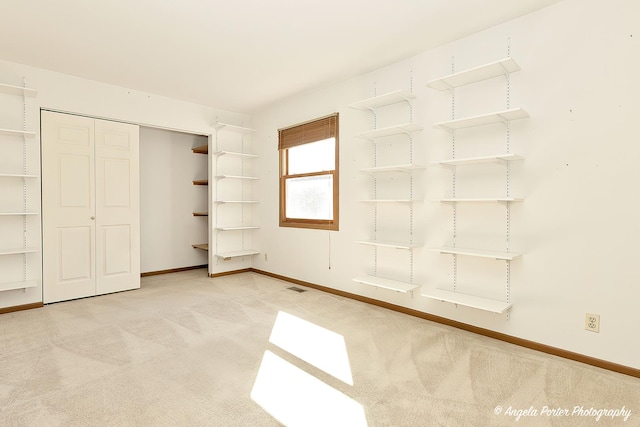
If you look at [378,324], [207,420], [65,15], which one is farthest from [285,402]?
[65,15]

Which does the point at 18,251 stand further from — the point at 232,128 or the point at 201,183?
the point at 232,128

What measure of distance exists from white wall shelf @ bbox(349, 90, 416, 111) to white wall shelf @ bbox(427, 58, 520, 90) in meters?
0.33

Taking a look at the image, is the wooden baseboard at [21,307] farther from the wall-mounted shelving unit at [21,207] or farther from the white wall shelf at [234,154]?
the white wall shelf at [234,154]

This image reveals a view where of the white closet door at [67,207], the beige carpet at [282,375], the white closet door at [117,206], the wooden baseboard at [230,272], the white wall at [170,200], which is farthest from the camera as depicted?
the white wall at [170,200]

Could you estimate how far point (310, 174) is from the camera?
4586mm

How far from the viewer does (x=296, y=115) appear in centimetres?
475

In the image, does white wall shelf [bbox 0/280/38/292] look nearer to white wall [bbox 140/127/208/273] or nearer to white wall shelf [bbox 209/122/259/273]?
white wall [bbox 140/127/208/273]

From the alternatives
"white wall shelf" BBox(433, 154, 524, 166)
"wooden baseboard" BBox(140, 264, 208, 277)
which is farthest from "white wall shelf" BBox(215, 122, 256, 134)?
"white wall shelf" BBox(433, 154, 524, 166)

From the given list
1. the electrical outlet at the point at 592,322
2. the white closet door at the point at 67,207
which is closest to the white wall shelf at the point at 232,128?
the white closet door at the point at 67,207

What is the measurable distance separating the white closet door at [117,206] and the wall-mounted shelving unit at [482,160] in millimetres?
3823

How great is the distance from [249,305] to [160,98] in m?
3.11

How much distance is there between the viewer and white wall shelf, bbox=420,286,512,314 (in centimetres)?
262

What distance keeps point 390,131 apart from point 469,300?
1.76 meters

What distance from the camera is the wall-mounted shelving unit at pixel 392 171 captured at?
10.6 ft
